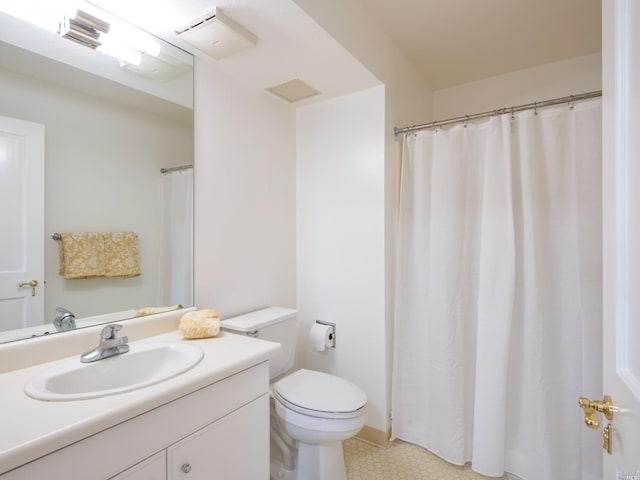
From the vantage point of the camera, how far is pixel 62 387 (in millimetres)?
1034

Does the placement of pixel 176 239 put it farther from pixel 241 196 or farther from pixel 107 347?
pixel 107 347

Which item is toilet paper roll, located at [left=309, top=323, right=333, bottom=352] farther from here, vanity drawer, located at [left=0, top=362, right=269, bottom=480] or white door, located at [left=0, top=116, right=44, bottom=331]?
white door, located at [left=0, top=116, right=44, bottom=331]

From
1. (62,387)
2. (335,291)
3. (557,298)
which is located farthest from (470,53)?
(62,387)

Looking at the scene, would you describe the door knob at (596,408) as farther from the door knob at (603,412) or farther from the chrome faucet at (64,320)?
the chrome faucet at (64,320)

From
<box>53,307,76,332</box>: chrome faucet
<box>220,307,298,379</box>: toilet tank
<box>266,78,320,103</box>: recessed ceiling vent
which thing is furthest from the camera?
<box>266,78,320,103</box>: recessed ceiling vent

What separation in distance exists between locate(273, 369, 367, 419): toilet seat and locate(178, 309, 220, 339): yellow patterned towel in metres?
0.46

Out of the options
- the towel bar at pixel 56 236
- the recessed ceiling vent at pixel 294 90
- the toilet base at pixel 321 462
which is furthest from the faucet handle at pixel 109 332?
the recessed ceiling vent at pixel 294 90

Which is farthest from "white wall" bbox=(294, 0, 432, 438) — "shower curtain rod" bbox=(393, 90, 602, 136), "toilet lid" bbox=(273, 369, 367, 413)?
"toilet lid" bbox=(273, 369, 367, 413)

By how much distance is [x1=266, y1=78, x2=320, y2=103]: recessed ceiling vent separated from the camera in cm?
194

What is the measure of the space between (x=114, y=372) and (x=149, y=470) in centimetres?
40

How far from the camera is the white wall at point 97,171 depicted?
3.97 feet

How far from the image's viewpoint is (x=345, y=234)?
6.95 ft

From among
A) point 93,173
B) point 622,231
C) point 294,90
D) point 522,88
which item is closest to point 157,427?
point 93,173

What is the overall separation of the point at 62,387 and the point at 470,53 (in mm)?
2772
